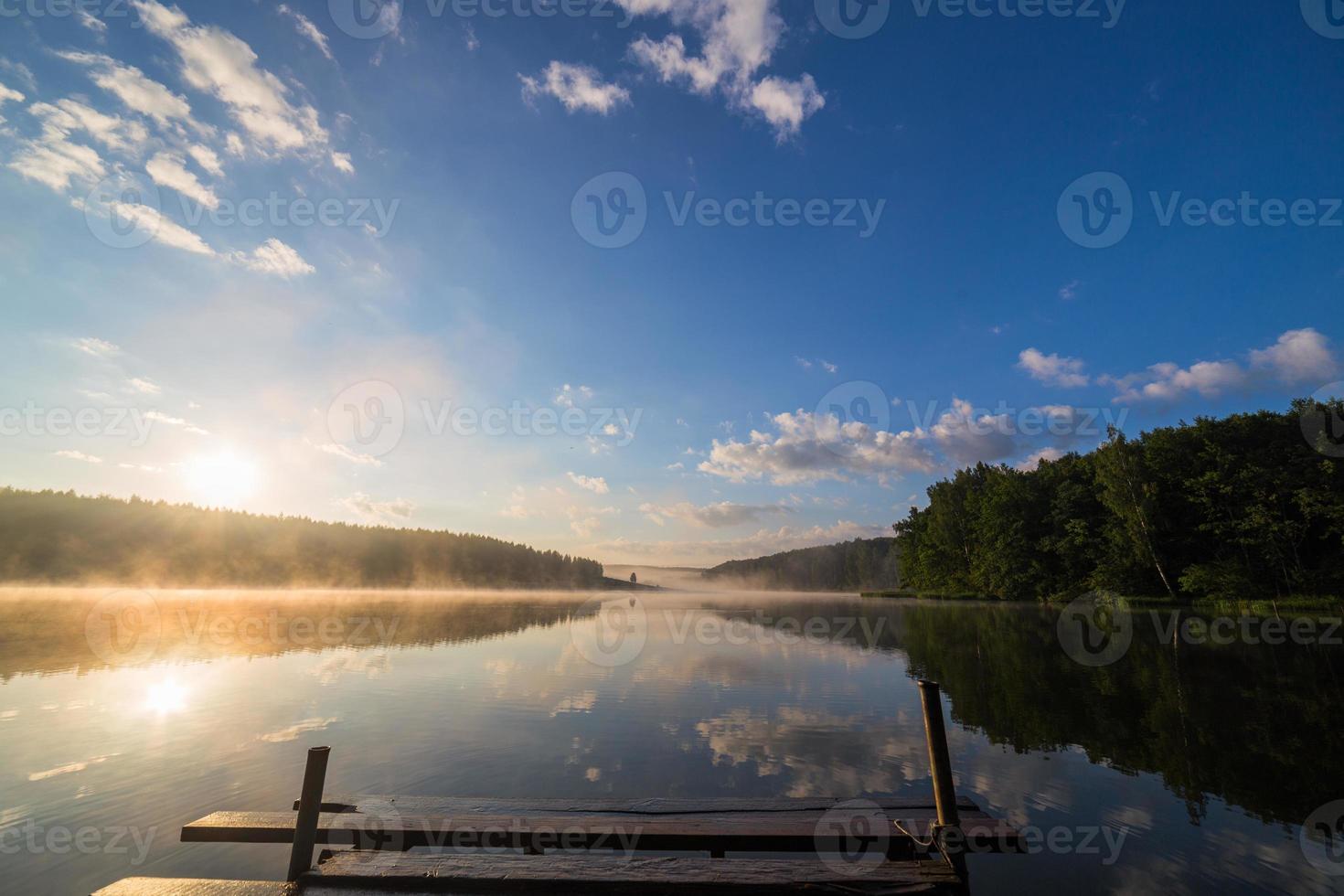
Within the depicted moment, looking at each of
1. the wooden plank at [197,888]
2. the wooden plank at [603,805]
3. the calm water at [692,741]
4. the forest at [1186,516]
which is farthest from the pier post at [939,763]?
the forest at [1186,516]

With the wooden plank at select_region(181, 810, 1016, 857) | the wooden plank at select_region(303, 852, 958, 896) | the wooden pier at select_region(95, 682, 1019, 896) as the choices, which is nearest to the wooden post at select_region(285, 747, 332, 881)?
the wooden pier at select_region(95, 682, 1019, 896)

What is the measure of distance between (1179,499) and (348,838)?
9226 centimetres

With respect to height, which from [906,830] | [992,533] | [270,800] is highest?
[992,533]

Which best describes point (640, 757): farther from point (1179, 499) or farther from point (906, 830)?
point (1179, 499)

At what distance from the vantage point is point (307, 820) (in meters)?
8.22

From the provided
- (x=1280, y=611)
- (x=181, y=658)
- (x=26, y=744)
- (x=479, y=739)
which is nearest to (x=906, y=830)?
(x=479, y=739)

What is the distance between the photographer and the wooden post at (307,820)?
8.12 meters

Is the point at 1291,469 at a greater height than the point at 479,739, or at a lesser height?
greater

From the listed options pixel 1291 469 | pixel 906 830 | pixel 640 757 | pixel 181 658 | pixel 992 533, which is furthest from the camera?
pixel 992 533

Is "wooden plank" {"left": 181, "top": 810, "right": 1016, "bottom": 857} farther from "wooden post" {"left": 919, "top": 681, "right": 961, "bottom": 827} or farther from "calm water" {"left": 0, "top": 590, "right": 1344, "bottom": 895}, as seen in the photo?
"wooden post" {"left": 919, "top": 681, "right": 961, "bottom": 827}

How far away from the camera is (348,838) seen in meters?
10.1

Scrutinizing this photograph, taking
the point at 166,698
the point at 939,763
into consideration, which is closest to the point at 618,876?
the point at 939,763

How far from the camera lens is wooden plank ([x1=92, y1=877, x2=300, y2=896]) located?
7.50 m

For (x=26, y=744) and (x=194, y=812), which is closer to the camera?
(x=194, y=812)
